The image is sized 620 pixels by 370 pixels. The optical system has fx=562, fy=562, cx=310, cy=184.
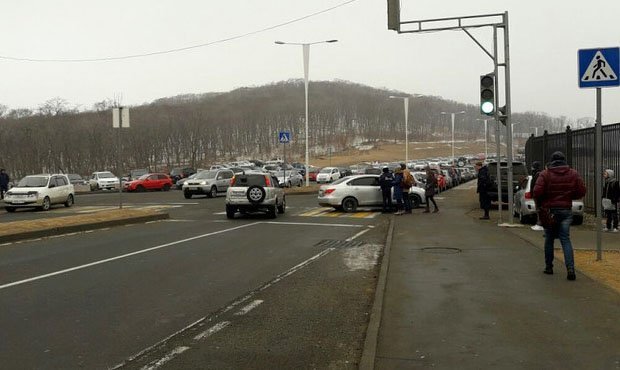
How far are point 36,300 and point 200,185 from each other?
86.3ft

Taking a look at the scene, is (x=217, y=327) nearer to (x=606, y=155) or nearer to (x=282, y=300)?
(x=282, y=300)

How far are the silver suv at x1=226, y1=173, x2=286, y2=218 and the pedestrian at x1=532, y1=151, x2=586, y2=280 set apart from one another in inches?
502

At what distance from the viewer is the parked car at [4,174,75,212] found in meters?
24.6

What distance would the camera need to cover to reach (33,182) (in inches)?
1013

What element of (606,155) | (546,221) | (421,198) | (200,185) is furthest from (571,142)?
(200,185)

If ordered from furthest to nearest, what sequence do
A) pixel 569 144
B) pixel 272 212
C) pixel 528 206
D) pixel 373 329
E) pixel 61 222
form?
1. pixel 272 212
2. pixel 569 144
3. pixel 61 222
4. pixel 528 206
5. pixel 373 329

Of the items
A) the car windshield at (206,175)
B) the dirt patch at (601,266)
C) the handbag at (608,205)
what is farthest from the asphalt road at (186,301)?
the car windshield at (206,175)

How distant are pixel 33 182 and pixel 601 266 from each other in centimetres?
2410

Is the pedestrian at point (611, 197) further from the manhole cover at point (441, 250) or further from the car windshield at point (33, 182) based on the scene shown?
the car windshield at point (33, 182)

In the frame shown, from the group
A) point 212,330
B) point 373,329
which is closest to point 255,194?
point 212,330

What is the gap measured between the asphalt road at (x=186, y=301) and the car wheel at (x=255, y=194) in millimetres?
5603

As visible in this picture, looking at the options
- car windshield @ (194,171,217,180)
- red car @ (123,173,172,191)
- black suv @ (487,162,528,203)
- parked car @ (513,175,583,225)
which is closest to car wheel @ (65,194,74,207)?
car windshield @ (194,171,217,180)

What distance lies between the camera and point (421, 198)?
23.6 m

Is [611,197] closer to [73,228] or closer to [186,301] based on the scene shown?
[186,301]
